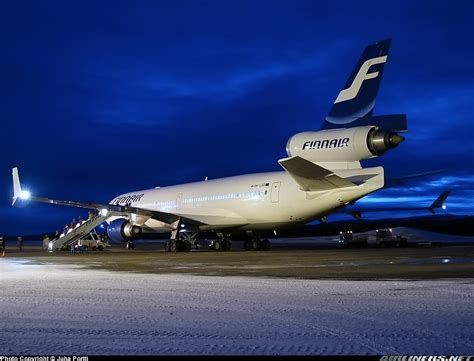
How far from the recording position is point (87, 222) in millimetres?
41625

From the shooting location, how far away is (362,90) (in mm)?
26109

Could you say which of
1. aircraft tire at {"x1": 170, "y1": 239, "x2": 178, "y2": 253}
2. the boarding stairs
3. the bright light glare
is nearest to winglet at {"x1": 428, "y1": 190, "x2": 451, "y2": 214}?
aircraft tire at {"x1": 170, "y1": 239, "x2": 178, "y2": 253}

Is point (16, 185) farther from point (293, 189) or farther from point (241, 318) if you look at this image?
point (241, 318)

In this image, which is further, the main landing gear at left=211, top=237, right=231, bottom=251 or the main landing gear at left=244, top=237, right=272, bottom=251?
the main landing gear at left=211, top=237, right=231, bottom=251

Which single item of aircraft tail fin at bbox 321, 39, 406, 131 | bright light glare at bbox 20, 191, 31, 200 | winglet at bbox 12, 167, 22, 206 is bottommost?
bright light glare at bbox 20, 191, 31, 200

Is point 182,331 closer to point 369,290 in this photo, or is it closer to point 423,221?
point 369,290

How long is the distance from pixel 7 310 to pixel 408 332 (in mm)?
5737

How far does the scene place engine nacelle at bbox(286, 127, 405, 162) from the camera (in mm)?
24230

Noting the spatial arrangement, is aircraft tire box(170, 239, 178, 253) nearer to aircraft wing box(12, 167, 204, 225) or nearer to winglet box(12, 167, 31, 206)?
aircraft wing box(12, 167, 204, 225)

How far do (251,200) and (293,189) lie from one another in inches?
140

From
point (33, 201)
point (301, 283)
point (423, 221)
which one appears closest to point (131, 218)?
point (33, 201)

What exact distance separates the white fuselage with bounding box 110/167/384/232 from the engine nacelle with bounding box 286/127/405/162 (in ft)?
5.74

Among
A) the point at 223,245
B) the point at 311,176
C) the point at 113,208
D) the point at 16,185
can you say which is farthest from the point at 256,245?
the point at 16,185

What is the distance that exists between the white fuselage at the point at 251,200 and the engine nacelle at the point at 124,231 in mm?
1492
